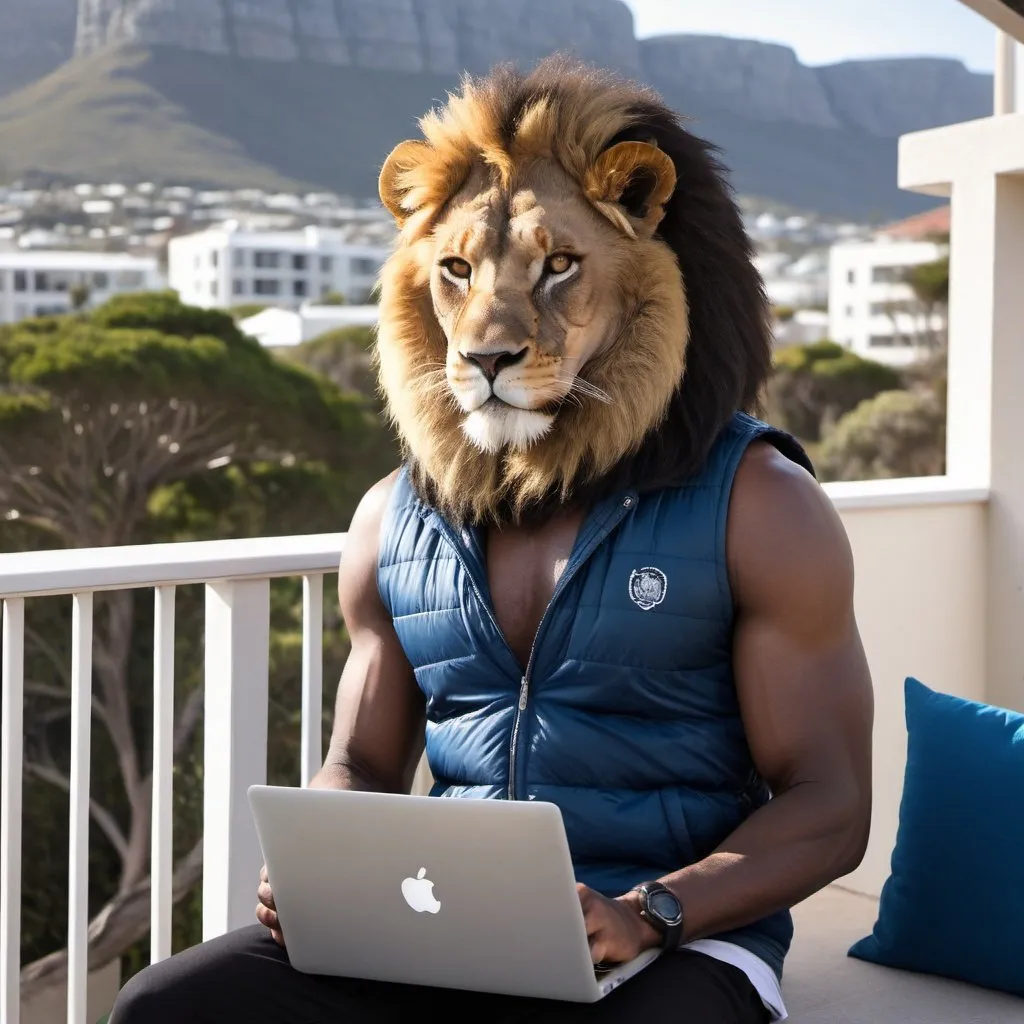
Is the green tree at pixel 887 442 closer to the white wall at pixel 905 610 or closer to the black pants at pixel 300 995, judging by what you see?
the white wall at pixel 905 610

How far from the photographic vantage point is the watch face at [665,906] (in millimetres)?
1727

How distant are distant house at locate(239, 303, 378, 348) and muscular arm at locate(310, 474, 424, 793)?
660 inches

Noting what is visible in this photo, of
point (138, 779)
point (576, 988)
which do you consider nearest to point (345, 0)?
point (138, 779)

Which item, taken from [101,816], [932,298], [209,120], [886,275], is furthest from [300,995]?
[886,275]

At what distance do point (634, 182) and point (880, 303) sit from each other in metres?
24.2

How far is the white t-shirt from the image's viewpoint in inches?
71.0

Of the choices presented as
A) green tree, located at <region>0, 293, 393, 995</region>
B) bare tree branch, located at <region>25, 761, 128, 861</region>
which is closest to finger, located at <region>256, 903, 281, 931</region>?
green tree, located at <region>0, 293, 393, 995</region>

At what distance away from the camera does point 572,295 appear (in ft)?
6.41

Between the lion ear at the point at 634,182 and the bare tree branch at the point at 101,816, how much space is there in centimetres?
1259

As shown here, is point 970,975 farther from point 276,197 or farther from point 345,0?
Answer: point 345,0

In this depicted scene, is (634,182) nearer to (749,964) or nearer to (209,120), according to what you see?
(749,964)

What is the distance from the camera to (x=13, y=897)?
2324 millimetres

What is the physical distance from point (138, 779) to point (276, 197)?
11.7 meters

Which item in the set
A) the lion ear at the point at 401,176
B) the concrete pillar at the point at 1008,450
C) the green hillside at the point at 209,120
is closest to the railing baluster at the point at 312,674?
the lion ear at the point at 401,176
